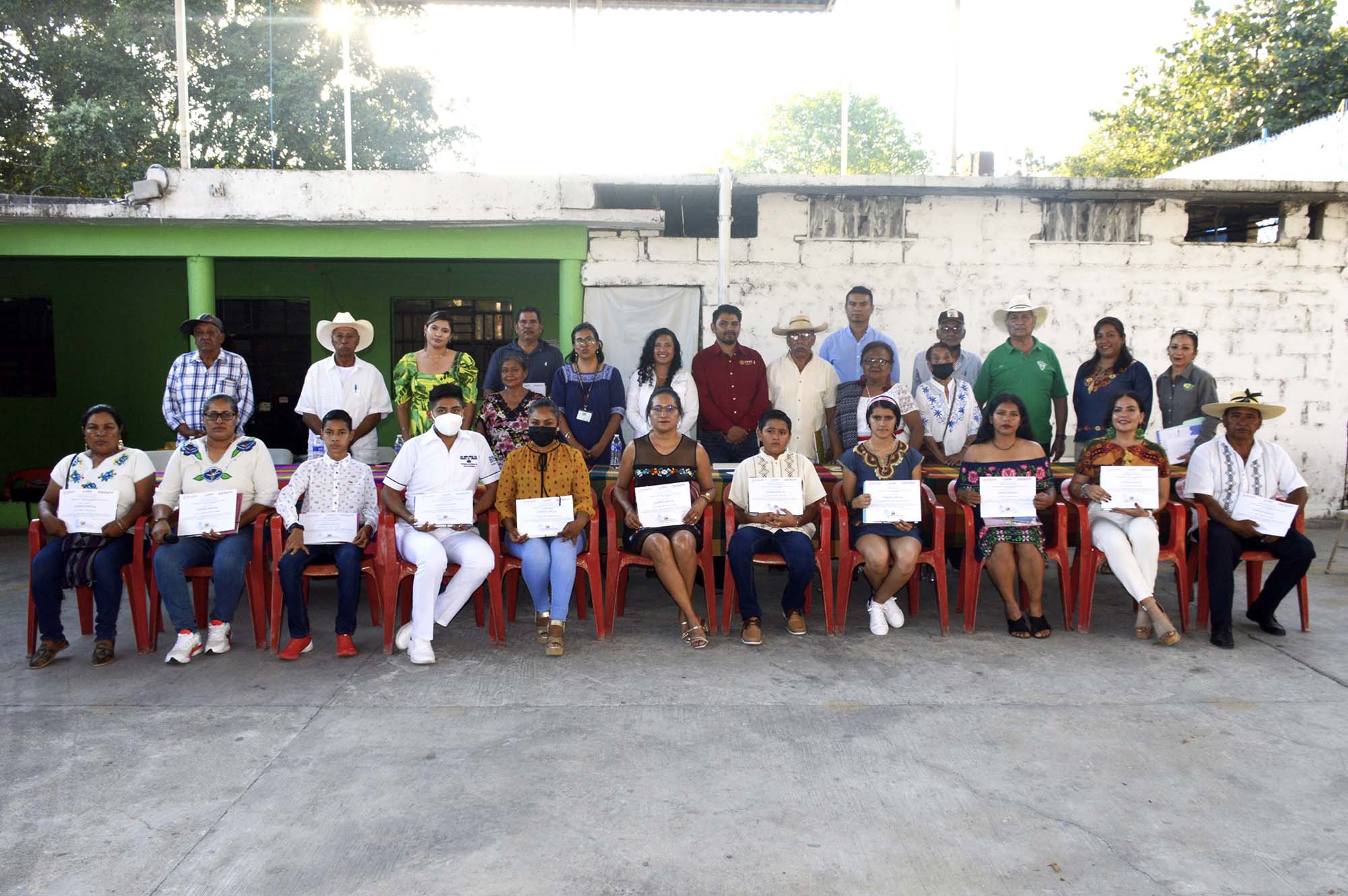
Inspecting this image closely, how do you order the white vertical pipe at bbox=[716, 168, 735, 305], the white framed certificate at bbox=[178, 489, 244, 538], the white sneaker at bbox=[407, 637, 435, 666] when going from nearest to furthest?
the white sneaker at bbox=[407, 637, 435, 666]
the white framed certificate at bbox=[178, 489, 244, 538]
the white vertical pipe at bbox=[716, 168, 735, 305]

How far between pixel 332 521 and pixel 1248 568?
518 centimetres

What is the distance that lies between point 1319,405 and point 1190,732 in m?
6.16

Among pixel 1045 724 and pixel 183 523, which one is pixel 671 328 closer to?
pixel 183 523

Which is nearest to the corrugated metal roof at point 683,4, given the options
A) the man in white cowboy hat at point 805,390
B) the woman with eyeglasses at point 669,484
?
the man in white cowboy hat at point 805,390

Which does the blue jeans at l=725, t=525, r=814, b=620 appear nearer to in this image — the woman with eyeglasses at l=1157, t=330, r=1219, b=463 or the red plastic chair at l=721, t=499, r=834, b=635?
the red plastic chair at l=721, t=499, r=834, b=635

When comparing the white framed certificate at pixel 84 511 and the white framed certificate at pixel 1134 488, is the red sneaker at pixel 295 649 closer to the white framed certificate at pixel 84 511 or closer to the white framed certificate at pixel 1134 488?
the white framed certificate at pixel 84 511

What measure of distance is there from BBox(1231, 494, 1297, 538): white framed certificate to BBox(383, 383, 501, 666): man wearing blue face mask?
4.11m

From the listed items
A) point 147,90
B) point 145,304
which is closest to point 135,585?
point 145,304

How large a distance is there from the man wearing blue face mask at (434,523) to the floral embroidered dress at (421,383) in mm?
491

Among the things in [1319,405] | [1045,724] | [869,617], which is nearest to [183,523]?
[869,617]

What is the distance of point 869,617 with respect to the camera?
5.52m

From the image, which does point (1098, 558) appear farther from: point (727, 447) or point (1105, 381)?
point (727, 447)

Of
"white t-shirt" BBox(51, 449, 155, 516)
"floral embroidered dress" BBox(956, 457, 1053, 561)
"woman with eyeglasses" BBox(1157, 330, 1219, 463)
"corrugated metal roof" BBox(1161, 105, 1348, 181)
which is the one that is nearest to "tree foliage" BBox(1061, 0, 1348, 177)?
"corrugated metal roof" BBox(1161, 105, 1348, 181)

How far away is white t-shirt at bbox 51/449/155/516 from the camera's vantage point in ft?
16.5
